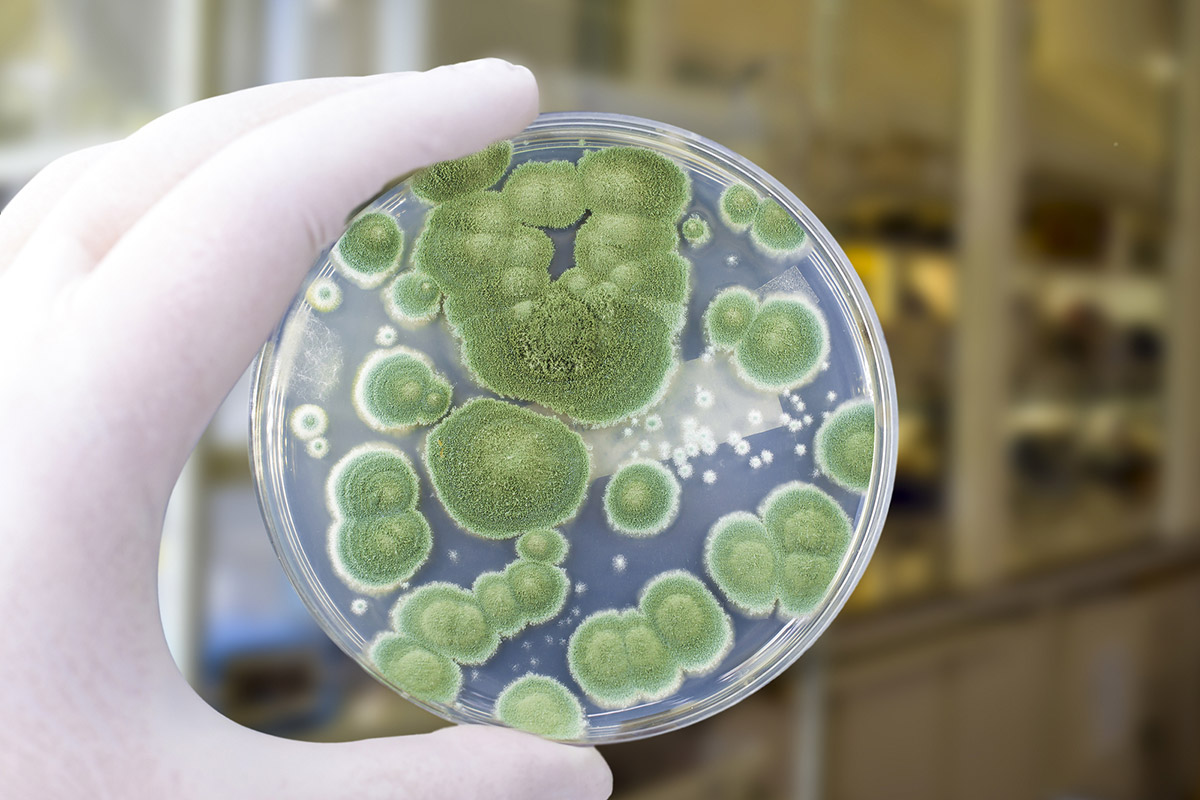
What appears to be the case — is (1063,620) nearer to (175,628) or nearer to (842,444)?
(842,444)

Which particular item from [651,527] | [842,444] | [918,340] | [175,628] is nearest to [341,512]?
[651,527]

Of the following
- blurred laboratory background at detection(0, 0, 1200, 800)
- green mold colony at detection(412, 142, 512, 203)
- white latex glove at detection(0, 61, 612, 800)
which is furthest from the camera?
blurred laboratory background at detection(0, 0, 1200, 800)

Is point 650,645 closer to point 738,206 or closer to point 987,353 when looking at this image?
point 738,206

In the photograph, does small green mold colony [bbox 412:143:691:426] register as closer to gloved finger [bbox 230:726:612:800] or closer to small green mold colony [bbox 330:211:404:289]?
small green mold colony [bbox 330:211:404:289]

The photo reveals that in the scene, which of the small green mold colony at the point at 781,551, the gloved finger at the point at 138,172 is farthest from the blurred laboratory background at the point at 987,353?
the small green mold colony at the point at 781,551

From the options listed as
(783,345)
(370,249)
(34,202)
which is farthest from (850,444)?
(34,202)

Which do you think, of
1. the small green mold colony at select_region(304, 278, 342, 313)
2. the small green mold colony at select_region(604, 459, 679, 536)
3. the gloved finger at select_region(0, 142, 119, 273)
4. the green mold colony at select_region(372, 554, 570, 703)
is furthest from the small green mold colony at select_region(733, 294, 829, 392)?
the gloved finger at select_region(0, 142, 119, 273)

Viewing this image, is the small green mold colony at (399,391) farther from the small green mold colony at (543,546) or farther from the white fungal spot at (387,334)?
Answer: the small green mold colony at (543,546)
